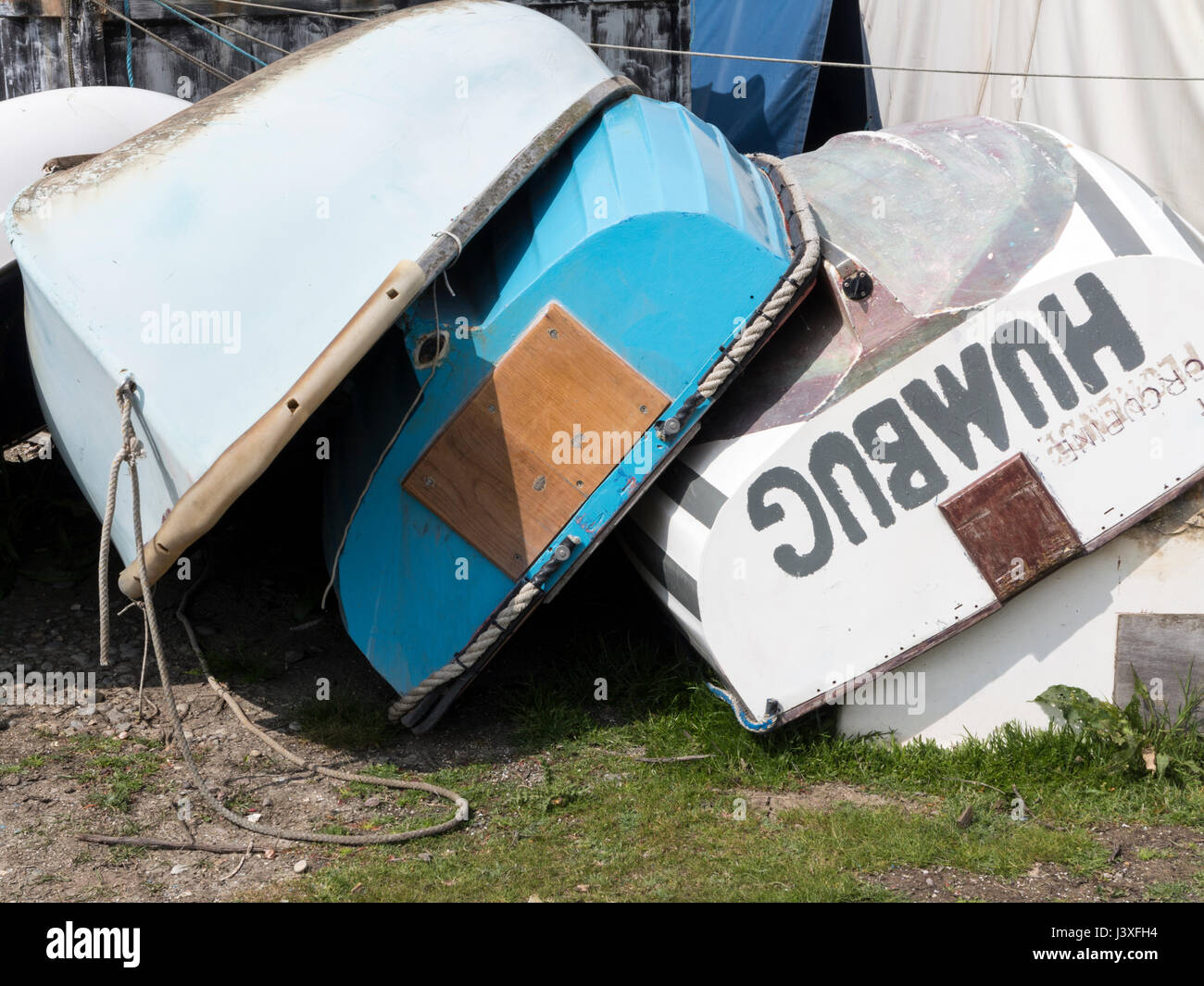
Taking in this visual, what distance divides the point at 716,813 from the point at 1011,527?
1.17 meters

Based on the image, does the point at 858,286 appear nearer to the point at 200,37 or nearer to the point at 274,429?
the point at 274,429

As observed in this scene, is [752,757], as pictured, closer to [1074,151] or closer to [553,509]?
[553,509]

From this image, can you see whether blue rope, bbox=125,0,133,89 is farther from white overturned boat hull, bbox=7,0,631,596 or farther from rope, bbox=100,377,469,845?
rope, bbox=100,377,469,845

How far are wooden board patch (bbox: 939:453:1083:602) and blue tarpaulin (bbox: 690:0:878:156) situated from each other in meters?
4.11

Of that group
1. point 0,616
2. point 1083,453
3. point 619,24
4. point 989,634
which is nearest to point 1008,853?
point 989,634

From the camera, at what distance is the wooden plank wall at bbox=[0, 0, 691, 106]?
701 cm

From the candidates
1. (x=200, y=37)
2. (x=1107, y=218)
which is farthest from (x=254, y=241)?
(x=200, y=37)

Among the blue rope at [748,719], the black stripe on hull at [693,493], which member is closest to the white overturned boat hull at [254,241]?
the black stripe on hull at [693,493]

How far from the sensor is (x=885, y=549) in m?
3.36

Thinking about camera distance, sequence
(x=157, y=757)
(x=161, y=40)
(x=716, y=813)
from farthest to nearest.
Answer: (x=161, y=40), (x=157, y=757), (x=716, y=813)

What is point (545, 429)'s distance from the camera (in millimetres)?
3422

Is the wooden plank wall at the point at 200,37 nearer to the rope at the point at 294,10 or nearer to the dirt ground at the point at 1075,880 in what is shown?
the rope at the point at 294,10

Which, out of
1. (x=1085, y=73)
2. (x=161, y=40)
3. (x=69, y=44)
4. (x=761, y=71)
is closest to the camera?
(x=1085, y=73)

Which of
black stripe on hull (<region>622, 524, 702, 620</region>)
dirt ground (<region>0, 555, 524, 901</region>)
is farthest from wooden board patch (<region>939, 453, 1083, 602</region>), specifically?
dirt ground (<region>0, 555, 524, 901</region>)
